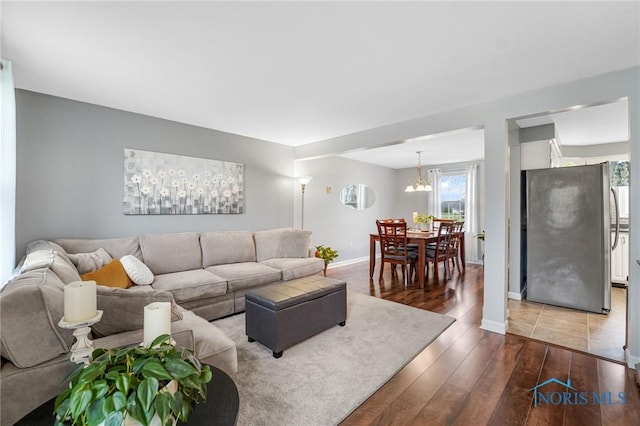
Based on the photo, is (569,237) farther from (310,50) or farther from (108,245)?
(108,245)

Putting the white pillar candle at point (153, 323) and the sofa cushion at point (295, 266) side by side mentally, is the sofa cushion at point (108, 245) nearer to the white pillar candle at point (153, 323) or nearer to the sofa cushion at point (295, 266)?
the sofa cushion at point (295, 266)

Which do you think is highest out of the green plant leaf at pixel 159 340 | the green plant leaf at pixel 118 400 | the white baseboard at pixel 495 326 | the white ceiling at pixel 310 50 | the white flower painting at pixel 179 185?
the white ceiling at pixel 310 50

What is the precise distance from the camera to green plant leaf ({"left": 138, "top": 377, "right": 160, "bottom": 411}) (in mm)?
717

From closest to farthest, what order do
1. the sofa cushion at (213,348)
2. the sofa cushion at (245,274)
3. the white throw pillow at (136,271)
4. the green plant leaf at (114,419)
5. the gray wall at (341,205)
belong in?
the green plant leaf at (114,419)
the sofa cushion at (213,348)
the white throw pillow at (136,271)
the sofa cushion at (245,274)
the gray wall at (341,205)

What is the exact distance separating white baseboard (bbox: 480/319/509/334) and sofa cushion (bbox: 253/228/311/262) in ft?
7.84

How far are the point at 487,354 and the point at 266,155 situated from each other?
3.90 m

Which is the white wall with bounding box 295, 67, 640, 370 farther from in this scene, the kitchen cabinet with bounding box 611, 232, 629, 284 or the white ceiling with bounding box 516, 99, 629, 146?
the kitchen cabinet with bounding box 611, 232, 629, 284

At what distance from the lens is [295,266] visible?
12.3 ft

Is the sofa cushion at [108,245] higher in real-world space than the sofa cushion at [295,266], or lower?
higher

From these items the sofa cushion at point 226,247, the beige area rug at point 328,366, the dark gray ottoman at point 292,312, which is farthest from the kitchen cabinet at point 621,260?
the sofa cushion at point 226,247

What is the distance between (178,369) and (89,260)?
8.13ft

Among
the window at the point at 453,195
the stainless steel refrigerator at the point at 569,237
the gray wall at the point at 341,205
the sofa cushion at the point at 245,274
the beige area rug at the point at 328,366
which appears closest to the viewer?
the beige area rug at the point at 328,366

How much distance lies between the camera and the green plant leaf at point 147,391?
2.35 ft

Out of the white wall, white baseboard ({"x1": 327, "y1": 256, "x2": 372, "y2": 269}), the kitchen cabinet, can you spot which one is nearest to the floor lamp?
white baseboard ({"x1": 327, "y1": 256, "x2": 372, "y2": 269})
